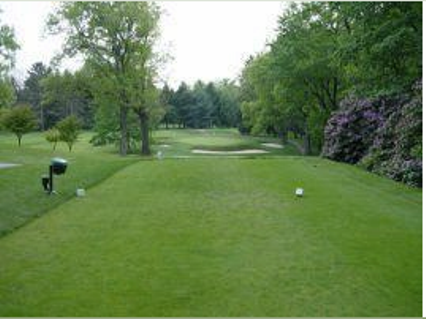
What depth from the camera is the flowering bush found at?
56.9 feet

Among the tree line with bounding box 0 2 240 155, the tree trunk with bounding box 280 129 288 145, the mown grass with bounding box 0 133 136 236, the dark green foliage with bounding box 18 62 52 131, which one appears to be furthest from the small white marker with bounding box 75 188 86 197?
the dark green foliage with bounding box 18 62 52 131

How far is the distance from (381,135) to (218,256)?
52.2ft

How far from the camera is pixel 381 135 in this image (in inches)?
856

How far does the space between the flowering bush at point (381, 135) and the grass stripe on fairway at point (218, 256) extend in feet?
14.4

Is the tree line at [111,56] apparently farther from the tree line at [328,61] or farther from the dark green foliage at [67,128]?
the tree line at [328,61]

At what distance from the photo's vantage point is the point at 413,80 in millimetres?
19453

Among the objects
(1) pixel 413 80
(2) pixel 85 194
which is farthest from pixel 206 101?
(2) pixel 85 194

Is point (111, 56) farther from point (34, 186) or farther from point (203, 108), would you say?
point (203, 108)

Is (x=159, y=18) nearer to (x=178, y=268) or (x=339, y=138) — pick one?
(x=339, y=138)

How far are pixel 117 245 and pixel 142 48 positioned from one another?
33.0 meters

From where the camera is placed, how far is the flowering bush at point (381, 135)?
17344 millimetres

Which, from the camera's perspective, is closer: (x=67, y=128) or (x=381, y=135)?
(x=381, y=135)

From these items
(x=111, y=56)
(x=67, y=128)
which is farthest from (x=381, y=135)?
(x=111, y=56)

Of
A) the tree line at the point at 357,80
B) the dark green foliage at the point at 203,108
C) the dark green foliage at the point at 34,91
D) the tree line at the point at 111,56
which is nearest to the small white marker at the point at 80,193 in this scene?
the tree line at the point at 357,80
